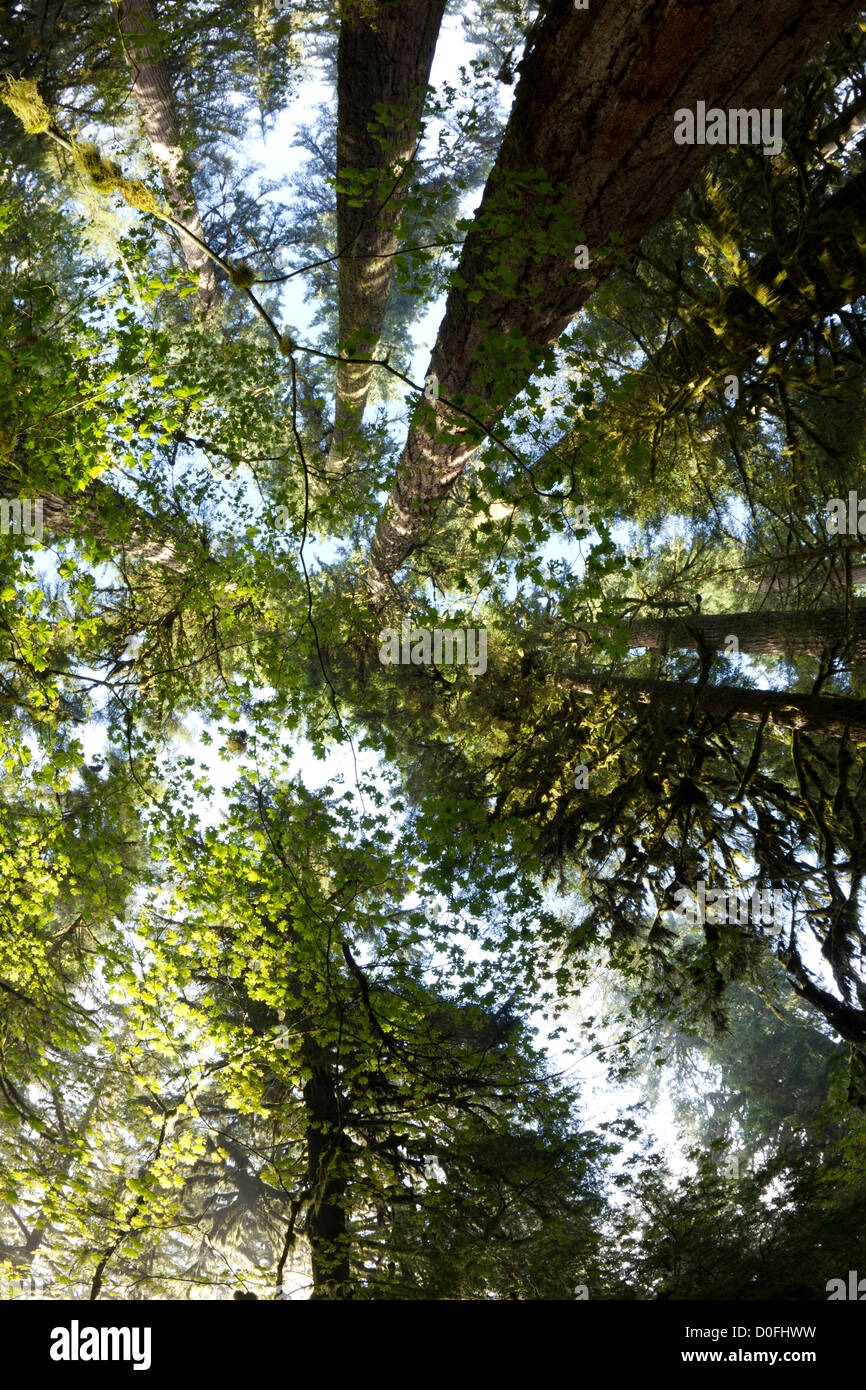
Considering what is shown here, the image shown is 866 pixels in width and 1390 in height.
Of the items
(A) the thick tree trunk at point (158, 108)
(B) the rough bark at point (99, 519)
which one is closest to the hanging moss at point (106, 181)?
(B) the rough bark at point (99, 519)

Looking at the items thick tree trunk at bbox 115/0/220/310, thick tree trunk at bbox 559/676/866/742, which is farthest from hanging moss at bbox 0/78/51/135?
thick tree trunk at bbox 559/676/866/742

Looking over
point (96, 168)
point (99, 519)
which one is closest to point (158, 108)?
point (96, 168)

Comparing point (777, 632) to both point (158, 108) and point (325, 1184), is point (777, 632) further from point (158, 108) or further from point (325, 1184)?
point (158, 108)

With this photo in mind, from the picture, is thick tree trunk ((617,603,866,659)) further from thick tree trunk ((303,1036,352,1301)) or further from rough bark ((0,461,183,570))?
thick tree trunk ((303,1036,352,1301))

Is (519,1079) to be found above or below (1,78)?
below

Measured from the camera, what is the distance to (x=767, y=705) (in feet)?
Answer: 16.4

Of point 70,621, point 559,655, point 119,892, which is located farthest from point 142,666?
point 559,655

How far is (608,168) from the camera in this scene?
3621 mm

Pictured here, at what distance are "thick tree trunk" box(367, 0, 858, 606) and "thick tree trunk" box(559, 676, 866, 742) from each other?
2611mm

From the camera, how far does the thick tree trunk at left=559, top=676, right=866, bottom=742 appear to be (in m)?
4.61

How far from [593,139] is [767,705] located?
3.48 m

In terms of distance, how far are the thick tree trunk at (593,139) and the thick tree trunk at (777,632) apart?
218 centimetres
